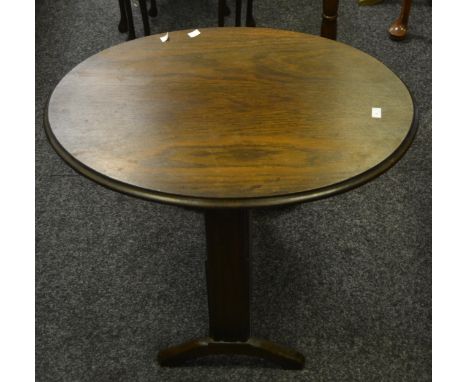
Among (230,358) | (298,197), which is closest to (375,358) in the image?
(230,358)

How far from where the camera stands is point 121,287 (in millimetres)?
1621

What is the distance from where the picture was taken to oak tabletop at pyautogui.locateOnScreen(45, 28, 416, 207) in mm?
990

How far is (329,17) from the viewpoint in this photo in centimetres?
178

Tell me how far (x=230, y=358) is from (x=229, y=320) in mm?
144

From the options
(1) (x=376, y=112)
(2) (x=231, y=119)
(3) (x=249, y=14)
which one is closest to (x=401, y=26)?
(3) (x=249, y=14)

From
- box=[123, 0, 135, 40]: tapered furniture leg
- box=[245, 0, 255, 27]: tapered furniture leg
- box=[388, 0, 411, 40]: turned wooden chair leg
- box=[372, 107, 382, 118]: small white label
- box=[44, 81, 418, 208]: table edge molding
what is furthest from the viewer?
box=[388, 0, 411, 40]: turned wooden chair leg

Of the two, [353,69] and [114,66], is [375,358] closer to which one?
[353,69]

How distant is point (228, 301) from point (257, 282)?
0.32 m

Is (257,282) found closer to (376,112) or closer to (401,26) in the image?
(376,112)

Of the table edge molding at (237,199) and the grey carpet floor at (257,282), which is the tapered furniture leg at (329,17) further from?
the table edge molding at (237,199)

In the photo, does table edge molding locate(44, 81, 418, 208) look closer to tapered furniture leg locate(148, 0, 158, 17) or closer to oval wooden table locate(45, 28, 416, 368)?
oval wooden table locate(45, 28, 416, 368)

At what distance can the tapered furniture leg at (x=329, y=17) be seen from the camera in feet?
5.79

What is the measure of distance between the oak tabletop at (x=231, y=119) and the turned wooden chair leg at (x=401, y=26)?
52.1 inches

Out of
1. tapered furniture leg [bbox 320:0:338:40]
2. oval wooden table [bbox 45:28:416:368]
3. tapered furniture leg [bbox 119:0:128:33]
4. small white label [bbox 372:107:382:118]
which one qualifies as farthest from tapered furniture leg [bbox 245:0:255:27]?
small white label [bbox 372:107:382:118]
